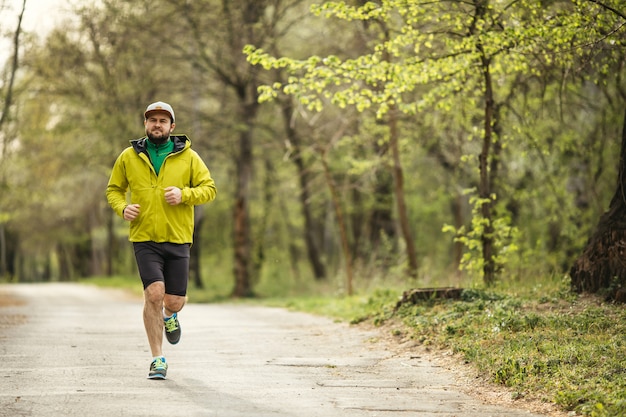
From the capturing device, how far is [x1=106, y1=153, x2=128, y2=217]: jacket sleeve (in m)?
7.03

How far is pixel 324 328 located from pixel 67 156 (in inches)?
917

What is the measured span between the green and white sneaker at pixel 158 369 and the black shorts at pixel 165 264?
61 centimetres

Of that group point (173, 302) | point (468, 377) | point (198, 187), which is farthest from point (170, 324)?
point (468, 377)

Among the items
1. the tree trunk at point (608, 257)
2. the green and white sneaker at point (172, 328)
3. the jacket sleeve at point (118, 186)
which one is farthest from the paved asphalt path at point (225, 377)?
the tree trunk at point (608, 257)

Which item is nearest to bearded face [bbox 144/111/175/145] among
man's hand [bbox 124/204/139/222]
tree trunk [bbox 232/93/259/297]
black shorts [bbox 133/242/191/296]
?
man's hand [bbox 124/204/139/222]

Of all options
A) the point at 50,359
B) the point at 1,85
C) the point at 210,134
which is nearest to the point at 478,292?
the point at 50,359

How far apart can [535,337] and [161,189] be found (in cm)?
392

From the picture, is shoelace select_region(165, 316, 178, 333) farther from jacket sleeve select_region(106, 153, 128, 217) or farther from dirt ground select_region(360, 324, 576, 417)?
dirt ground select_region(360, 324, 576, 417)

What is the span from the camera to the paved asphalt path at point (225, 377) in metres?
5.70

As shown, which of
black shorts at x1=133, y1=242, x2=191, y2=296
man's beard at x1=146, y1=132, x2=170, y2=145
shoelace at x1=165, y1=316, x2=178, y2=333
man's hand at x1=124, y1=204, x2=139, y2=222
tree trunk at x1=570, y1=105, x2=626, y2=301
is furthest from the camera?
tree trunk at x1=570, y1=105, x2=626, y2=301

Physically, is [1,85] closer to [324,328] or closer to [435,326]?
[324,328]

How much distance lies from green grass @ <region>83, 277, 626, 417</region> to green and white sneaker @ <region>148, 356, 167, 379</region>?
2.87 m

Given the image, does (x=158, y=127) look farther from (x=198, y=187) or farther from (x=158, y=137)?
(x=198, y=187)

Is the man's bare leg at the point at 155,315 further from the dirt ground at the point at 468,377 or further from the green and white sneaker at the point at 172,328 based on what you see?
the dirt ground at the point at 468,377
